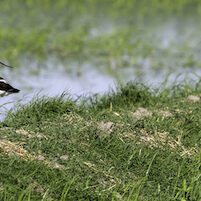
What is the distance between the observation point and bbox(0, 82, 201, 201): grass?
12.3 feet

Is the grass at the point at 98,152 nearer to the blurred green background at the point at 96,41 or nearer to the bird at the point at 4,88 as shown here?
the bird at the point at 4,88

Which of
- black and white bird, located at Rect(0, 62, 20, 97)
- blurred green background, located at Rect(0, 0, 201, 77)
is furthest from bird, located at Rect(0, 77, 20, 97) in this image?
blurred green background, located at Rect(0, 0, 201, 77)

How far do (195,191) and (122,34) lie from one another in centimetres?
870

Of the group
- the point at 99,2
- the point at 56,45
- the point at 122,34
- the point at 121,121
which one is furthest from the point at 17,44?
the point at 99,2

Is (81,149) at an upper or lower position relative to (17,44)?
lower

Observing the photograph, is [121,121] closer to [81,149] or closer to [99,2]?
[81,149]

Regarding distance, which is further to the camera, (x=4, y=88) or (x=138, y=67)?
(x=138, y=67)

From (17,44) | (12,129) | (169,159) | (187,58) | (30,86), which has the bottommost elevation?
(12,129)

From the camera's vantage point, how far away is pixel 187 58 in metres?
11.6

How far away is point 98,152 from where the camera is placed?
439cm

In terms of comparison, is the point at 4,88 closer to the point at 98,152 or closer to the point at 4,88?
the point at 4,88

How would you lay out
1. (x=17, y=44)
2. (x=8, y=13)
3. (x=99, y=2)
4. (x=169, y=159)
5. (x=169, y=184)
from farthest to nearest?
(x=99, y=2), (x=8, y=13), (x=17, y=44), (x=169, y=159), (x=169, y=184)

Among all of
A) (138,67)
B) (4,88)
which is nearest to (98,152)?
(4,88)

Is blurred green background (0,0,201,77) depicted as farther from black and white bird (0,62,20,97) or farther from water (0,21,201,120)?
black and white bird (0,62,20,97)
